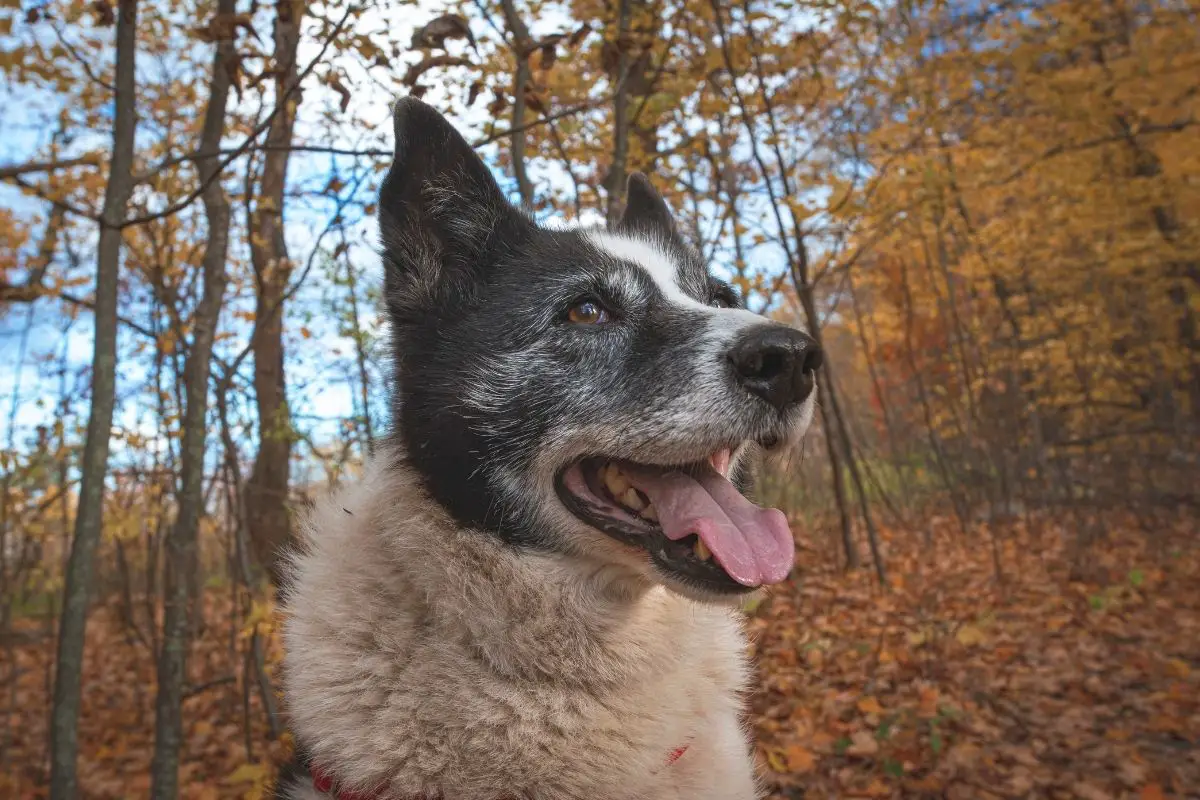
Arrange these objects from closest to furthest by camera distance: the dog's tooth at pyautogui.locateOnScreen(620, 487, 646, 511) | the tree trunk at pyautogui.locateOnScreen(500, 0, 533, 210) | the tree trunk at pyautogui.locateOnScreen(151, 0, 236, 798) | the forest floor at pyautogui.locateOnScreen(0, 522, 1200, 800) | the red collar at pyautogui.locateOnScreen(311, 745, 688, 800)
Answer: the red collar at pyautogui.locateOnScreen(311, 745, 688, 800), the dog's tooth at pyautogui.locateOnScreen(620, 487, 646, 511), the tree trunk at pyautogui.locateOnScreen(151, 0, 236, 798), the tree trunk at pyautogui.locateOnScreen(500, 0, 533, 210), the forest floor at pyautogui.locateOnScreen(0, 522, 1200, 800)

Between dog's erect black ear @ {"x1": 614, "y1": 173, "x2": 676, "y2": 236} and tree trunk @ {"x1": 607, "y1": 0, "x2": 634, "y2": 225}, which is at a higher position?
tree trunk @ {"x1": 607, "y1": 0, "x2": 634, "y2": 225}

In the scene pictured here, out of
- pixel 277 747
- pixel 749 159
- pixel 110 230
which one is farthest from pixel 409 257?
pixel 749 159

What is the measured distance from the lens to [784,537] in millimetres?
2008

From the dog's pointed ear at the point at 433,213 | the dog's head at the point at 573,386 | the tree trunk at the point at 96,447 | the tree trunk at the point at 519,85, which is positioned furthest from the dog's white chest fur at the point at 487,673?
→ the tree trunk at the point at 519,85

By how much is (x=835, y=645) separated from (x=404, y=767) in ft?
17.8

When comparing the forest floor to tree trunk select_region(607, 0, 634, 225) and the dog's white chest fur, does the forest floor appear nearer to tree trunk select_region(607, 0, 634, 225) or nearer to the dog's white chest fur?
the dog's white chest fur

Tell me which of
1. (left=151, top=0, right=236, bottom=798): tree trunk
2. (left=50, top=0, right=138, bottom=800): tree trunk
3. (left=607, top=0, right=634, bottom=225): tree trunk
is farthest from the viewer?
(left=607, top=0, right=634, bottom=225): tree trunk

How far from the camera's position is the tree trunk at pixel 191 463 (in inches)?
152

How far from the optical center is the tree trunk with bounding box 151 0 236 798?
152 inches

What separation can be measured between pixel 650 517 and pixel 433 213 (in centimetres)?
119

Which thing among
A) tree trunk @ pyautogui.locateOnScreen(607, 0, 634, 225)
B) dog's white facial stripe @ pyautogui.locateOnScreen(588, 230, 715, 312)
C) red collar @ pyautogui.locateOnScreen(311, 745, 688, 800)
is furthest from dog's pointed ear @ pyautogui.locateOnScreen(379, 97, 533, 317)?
tree trunk @ pyautogui.locateOnScreen(607, 0, 634, 225)

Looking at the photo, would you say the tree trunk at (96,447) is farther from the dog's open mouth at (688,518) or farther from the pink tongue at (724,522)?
the pink tongue at (724,522)

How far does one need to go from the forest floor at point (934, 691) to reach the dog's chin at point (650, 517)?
140 cm

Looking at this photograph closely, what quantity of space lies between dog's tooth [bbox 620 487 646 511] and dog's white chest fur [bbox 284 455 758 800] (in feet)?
0.69
